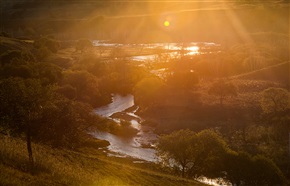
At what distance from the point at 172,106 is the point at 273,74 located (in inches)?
1305

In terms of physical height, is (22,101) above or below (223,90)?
above

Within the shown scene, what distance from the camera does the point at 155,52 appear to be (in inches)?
5413

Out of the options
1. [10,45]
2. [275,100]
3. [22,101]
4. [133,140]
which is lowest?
[133,140]

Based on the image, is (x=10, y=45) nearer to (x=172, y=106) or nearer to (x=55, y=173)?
(x=172, y=106)

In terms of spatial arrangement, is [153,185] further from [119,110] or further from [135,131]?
[119,110]

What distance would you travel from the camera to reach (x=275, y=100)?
61719mm

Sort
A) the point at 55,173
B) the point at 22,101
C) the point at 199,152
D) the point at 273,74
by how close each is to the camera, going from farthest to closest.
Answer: the point at 273,74 < the point at 199,152 < the point at 22,101 < the point at 55,173

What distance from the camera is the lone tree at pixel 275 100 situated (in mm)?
61000

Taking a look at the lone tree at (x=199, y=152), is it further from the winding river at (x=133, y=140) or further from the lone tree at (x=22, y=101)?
the lone tree at (x=22, y=101)

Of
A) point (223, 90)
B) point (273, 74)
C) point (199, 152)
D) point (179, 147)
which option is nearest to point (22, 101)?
point (179, 147)

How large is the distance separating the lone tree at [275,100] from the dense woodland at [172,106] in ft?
0.53

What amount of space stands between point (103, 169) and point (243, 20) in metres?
180

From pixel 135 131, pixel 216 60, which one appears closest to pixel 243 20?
pixel 216 60

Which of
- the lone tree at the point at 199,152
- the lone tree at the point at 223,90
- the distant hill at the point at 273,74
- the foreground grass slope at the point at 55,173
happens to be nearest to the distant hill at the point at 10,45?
the lone tree at the point at 223,90
